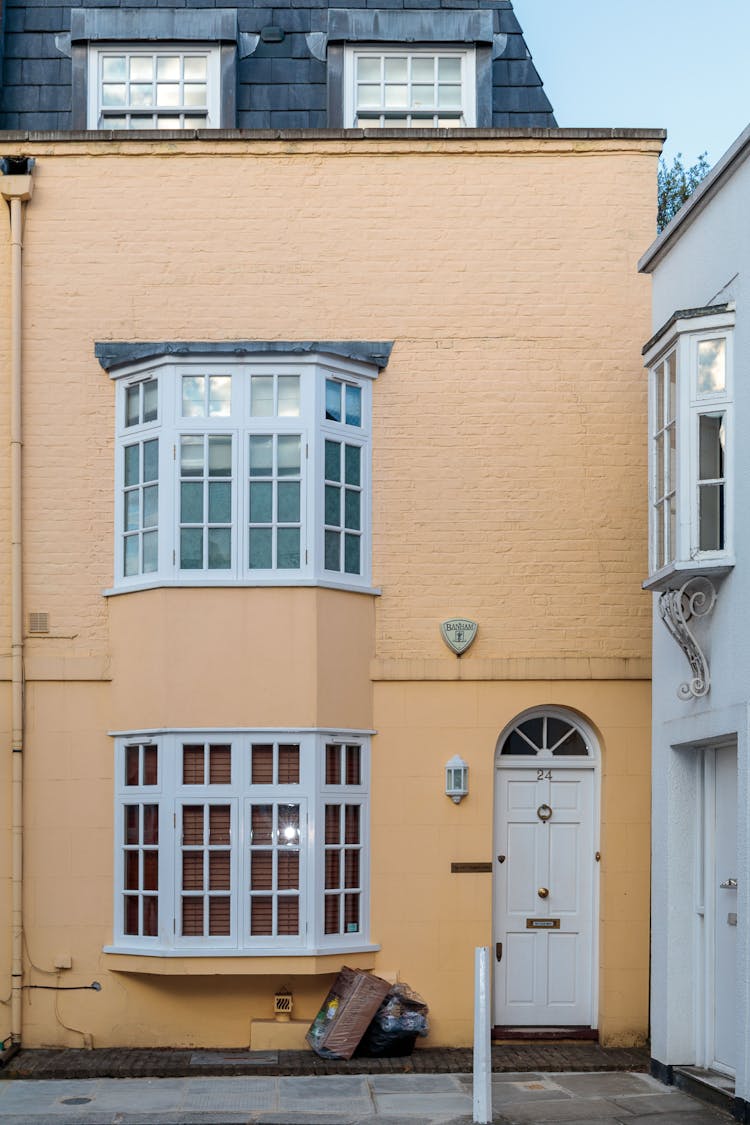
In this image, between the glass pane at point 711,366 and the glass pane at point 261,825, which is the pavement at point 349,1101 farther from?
the glass pane at point 711,366

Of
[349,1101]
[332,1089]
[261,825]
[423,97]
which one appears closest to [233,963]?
[261,825]

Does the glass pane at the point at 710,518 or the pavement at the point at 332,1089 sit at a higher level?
the glass pane at the point at 710,518

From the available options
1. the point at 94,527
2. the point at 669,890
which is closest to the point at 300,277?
the point at 94,527

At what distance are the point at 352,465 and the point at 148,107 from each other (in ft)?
12.3

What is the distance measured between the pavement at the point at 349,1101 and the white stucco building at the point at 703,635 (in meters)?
0.51

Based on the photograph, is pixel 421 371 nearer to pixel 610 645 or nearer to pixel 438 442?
pixel 438 442

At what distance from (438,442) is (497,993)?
4.51 m

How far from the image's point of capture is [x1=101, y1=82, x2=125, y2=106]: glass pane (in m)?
13.8

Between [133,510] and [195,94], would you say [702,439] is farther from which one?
[195,94]

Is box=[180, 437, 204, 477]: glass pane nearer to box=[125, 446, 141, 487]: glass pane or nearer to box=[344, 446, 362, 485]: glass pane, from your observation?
box=[125, 446, 141, 487]: glass pane

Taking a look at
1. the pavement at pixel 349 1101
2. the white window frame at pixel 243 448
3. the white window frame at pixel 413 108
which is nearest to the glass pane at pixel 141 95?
the white window frame at pixel 413 108

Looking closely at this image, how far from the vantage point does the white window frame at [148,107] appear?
13.7 m

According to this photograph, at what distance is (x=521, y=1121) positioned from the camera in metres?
10.0

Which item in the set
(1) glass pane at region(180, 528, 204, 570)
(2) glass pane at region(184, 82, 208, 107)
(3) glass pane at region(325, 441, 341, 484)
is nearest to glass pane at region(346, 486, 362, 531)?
(3) glass pane at region(325, 441, 341, 484)
